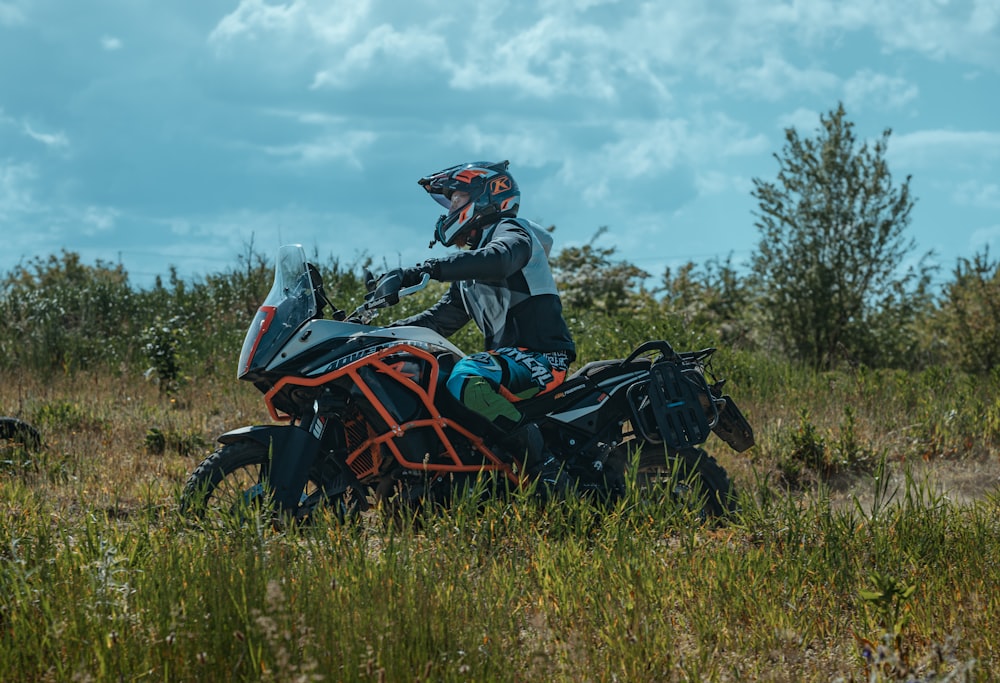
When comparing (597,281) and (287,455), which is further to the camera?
(597,281)

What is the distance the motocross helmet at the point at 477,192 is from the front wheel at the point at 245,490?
1.58 m

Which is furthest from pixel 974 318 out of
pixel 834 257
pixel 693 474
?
pixel 693 474

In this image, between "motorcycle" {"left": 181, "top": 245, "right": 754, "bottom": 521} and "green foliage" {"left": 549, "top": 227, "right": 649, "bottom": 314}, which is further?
"green foliage" {"left": 549, "top": 227, "right": 649, "bottom": 314}

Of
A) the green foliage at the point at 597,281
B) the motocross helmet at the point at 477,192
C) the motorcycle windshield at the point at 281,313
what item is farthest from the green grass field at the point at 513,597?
the green foliage at the point at 597,281

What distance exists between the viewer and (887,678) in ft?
10.5

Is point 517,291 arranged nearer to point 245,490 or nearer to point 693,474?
point 693,474

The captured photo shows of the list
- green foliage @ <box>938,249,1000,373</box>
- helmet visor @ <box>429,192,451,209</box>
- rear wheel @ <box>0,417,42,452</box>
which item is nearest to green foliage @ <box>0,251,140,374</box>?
rear wheel @ <box>0,417,42,452</box>

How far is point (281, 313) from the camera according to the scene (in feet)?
17.5

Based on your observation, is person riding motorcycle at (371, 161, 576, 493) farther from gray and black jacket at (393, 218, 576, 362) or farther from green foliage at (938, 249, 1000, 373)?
green foliage at (938, 249, 1000, 373)

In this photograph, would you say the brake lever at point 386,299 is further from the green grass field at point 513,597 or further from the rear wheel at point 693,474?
the rear wheel at point 693,474

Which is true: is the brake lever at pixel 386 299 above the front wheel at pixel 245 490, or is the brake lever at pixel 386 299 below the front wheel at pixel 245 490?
above

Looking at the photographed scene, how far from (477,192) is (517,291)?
0.61 meters

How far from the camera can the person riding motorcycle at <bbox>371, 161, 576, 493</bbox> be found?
5387mm

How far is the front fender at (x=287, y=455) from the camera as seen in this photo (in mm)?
5109
